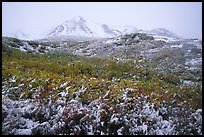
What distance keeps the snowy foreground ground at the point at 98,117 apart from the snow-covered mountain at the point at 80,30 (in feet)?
360

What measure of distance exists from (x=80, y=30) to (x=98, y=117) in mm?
124610

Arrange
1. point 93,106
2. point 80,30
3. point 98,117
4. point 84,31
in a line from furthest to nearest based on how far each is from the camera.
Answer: point 80,30, point 84,31, point 93,106, point 98,117

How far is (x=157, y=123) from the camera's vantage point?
9.56 m

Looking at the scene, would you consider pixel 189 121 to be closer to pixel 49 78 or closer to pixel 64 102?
pixel 64 102

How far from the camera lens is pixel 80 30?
433 feet

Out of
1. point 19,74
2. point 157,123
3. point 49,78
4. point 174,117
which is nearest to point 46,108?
point 49,78

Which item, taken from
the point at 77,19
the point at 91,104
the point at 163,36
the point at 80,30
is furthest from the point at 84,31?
the point at 91,104

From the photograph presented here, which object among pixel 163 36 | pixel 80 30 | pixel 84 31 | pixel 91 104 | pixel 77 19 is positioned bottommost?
pixel 84 31

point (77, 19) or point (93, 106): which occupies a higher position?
point (93, 106)

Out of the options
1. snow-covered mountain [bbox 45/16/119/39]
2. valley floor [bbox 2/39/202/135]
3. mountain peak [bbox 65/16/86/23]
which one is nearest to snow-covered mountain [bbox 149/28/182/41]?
snow-covered mountain [bbox 45/16/119/39]

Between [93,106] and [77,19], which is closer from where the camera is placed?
[93,106]

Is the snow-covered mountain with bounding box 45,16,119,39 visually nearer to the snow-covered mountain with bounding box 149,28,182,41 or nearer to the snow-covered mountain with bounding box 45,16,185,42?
the snow-covered mountain with bounding box 45,16,185,42

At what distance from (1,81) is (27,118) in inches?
119

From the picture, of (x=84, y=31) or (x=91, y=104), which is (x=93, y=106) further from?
(x=84, y=31)
